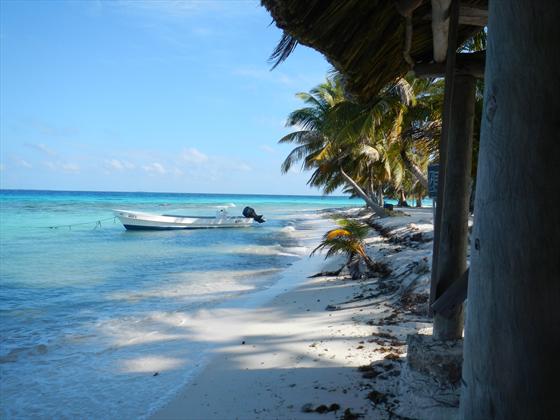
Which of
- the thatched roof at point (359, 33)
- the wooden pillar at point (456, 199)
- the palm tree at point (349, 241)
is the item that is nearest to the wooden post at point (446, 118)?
the wooden pillar at point (456, 199)

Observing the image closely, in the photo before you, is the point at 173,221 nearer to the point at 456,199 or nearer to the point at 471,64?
the point at 456,199

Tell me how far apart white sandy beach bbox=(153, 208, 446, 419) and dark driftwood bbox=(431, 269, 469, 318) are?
753 mm

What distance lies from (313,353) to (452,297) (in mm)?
2548

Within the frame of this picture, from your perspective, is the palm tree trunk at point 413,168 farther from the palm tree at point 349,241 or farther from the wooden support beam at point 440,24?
the wooden support beam at point 440,24

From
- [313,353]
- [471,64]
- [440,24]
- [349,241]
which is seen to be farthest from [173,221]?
[440,24]

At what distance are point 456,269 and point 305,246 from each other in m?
17.8

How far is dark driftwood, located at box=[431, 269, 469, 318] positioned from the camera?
9.16ft

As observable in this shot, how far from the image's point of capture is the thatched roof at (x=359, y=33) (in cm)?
266

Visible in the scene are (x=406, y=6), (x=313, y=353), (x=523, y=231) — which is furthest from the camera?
(x=313, y=353)

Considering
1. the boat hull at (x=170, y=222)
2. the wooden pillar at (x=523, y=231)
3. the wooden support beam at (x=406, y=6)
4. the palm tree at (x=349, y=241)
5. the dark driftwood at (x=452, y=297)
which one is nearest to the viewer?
the wooden pillar at (x=523, y=231)

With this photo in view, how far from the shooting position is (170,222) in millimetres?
29906

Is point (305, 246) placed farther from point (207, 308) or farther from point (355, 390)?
point (355, 390)

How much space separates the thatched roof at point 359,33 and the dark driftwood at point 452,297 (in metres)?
1.82

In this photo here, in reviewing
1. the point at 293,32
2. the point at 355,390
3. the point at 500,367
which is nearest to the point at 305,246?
the point at 355,390
